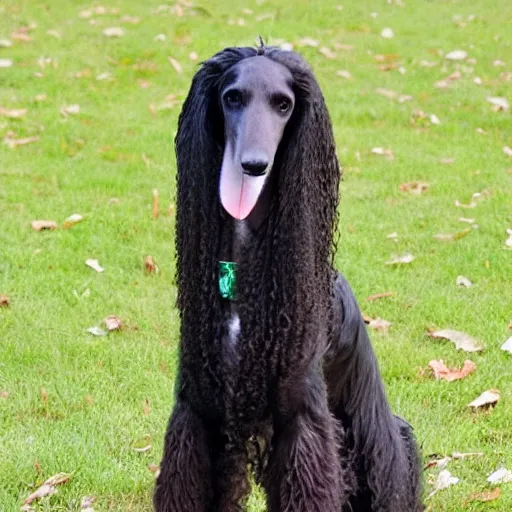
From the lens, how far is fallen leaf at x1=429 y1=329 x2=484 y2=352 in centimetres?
506

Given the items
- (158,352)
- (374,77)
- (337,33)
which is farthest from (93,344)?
(337,33)

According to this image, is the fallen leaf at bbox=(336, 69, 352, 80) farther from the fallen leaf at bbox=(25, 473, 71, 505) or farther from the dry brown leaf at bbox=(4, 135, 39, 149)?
the fallen leaf at bbox=(25, 473, 71, 505)

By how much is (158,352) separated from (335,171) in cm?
231

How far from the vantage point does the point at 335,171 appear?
295 centimetres

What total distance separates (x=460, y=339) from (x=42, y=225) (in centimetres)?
280

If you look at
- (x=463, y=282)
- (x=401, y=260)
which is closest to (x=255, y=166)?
(x=463, y=282)

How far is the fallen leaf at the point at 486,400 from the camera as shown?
457cm

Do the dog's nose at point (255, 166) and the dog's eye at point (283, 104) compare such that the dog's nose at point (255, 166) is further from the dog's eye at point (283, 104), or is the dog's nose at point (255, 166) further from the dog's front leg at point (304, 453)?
the dog's front leg at point (304, 453)

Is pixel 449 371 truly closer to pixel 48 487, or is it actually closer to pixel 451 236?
pixel 451 236

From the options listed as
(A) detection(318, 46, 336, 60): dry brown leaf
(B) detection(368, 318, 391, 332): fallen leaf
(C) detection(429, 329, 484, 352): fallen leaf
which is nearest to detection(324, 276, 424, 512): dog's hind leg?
(C) detection(429, 329, 484, 352): fallen leaf

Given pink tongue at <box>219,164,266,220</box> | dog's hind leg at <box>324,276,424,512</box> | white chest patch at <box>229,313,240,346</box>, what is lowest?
dog's hind leg at <box>324,276,424,512</box>

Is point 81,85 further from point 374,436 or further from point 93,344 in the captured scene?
point 374,436

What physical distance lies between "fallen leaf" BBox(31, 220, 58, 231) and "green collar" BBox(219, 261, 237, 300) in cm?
357

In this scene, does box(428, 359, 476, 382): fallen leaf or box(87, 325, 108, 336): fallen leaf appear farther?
box(87, 325, 108, 336): fallen leaf
